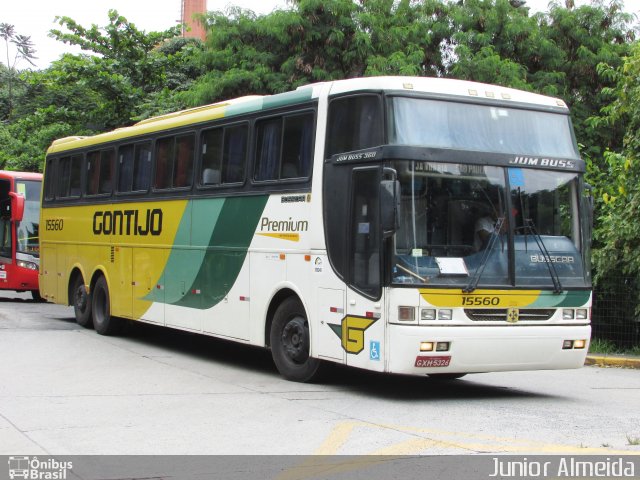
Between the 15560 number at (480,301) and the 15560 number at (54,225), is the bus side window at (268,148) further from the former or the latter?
the 15560 number at (54,225)

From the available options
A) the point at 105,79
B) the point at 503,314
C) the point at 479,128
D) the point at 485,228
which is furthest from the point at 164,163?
the point at 105,79

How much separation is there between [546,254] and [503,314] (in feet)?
2.96

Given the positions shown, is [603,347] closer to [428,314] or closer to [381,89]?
[428,314]

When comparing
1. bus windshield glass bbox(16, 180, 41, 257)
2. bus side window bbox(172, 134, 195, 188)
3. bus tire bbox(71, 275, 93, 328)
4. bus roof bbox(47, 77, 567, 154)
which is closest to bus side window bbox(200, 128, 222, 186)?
bus roof bbox(47, 77, 567, 154)

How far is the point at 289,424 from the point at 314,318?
2465 mm

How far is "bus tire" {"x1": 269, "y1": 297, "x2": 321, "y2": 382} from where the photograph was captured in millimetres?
11477

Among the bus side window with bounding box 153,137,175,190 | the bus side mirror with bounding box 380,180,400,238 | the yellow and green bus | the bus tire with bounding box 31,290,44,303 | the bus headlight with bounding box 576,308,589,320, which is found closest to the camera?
the bus side mirror with bounding box 380,180,400,238

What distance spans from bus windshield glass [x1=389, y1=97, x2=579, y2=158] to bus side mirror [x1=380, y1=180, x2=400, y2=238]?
593 mm

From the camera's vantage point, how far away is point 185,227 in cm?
1430

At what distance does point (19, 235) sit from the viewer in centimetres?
2609

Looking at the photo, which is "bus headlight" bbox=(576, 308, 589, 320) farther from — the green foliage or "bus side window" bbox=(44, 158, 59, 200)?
the green foliage

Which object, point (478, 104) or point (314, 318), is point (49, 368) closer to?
point (314, 318)

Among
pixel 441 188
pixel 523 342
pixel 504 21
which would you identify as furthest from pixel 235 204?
pixel 504 21

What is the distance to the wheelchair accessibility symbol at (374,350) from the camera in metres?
10.1
